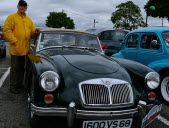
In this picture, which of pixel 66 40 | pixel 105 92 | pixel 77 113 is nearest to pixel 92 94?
pixel 105 92

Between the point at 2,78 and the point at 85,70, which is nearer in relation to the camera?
the point at 85,70

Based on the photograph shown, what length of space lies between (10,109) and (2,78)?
3.11 meters

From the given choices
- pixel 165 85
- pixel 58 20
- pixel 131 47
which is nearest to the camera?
pixel 165 85

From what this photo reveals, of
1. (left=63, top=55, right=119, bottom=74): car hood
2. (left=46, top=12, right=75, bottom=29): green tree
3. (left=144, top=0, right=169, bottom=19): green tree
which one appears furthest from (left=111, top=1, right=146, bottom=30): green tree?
(left=63, top=55, right=119, bottom=74): car hood

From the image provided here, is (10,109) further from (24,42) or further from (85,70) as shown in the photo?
(85,70)

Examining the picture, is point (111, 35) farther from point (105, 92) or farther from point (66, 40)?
point (105, 92)

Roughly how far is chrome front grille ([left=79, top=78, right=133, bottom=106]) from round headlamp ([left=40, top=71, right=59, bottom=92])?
1.03 feet

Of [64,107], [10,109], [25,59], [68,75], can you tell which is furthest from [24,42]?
[64,107]

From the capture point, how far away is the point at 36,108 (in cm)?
296

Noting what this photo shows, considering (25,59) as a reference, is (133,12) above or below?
above

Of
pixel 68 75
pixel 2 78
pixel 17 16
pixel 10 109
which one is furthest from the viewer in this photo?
pixel 2 78

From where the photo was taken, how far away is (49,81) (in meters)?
3.05

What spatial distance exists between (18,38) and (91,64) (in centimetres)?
233

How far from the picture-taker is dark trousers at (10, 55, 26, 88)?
207 inches
